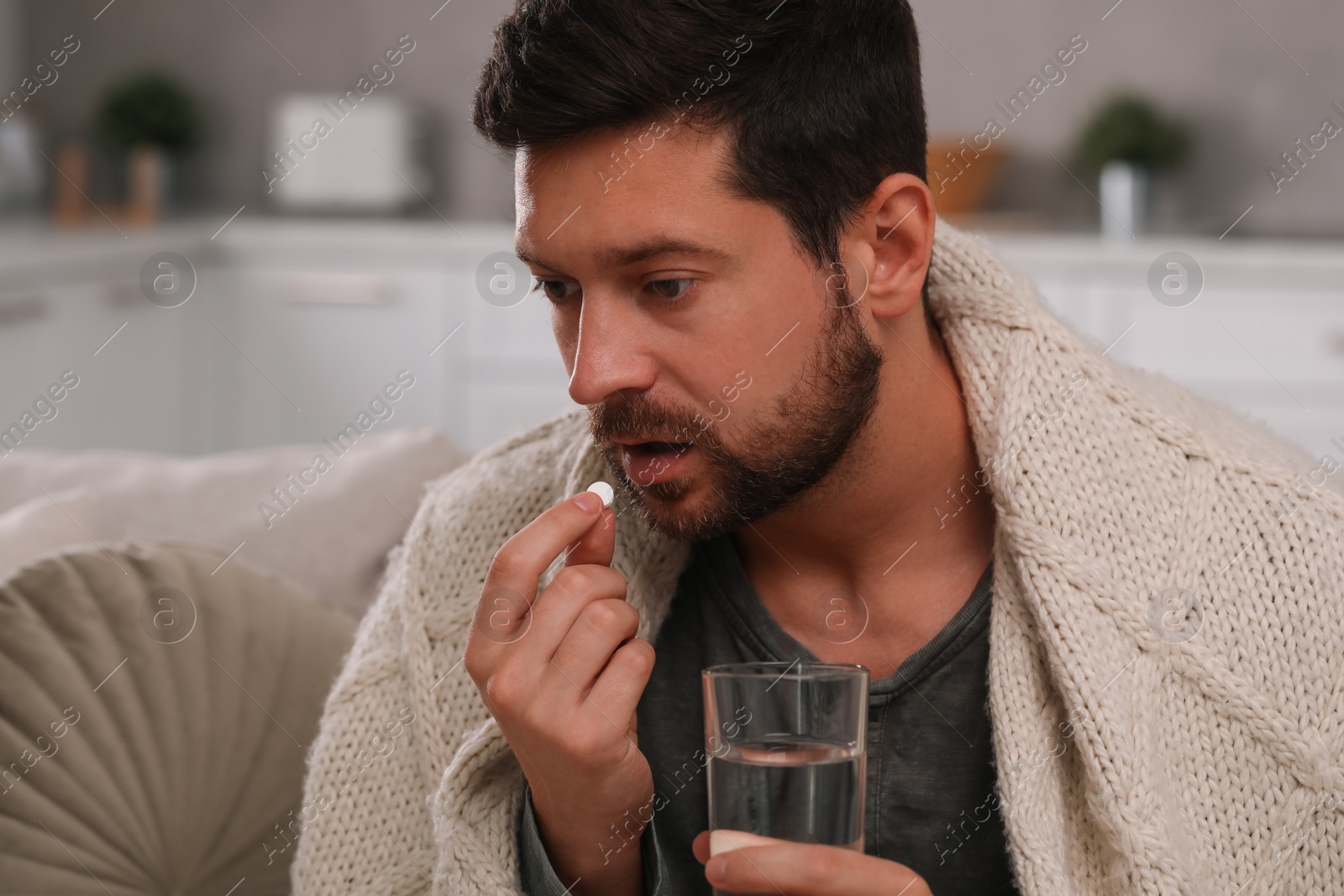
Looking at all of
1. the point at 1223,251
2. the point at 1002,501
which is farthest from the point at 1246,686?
the point at 1223,251

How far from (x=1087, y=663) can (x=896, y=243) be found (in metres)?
0.39

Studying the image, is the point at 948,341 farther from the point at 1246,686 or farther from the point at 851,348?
the point at 1246,686

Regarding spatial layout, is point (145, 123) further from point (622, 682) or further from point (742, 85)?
point (622, 682)

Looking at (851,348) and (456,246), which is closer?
(851,348)

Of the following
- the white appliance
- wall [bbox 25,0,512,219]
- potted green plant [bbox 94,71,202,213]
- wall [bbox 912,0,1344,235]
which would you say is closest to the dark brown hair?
wall [bbox 912,0,1344,235]

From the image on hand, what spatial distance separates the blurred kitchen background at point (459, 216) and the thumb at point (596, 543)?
6.77 feet

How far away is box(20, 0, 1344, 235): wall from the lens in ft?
11.6

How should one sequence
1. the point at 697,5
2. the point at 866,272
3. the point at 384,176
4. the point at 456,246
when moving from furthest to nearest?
the point at 384,176, the point at 456,246, the point at 866,272, the point at 697,5

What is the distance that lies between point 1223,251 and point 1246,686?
2.28m

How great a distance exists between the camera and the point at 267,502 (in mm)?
1470

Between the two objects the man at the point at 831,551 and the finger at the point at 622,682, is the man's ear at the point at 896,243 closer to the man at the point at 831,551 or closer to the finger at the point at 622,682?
the man at the point at 831,551

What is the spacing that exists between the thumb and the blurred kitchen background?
2062 millimetres

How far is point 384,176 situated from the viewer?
381 centimetres

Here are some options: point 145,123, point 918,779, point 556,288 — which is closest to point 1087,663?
point 918,779
